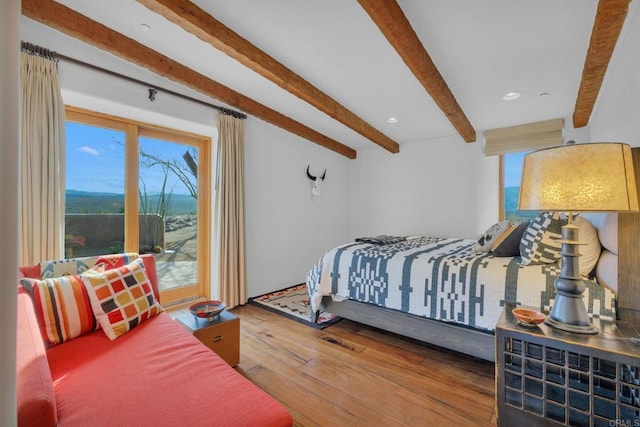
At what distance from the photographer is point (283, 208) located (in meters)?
4.10

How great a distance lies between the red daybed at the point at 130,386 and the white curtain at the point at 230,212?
5.72ft

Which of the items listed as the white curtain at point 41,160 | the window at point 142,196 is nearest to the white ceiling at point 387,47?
the white curtain at point 41,160

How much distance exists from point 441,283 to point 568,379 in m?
0.97

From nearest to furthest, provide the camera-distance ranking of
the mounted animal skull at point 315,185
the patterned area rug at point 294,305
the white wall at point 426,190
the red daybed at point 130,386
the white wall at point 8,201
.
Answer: the white wall at point 8,201 → the red daybed at point 130,386 → the patterned area rug at point 294,305 → the white wall at point 426,190 → the mounted animal skull at point 315,185

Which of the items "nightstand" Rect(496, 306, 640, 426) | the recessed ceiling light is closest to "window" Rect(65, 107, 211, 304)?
"nightstand" Rect(496, 306, 640, 426)

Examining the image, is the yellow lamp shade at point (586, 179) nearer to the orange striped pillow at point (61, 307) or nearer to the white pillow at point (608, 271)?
the white pillow at point (608, 271)

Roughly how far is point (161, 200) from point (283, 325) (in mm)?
1862

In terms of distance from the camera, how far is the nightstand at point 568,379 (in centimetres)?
113

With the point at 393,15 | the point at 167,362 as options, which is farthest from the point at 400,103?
the point at 167,362

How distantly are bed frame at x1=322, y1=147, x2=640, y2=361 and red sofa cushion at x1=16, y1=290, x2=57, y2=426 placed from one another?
2075 millimetres

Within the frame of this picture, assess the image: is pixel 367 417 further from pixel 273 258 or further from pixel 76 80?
pixel 76 80

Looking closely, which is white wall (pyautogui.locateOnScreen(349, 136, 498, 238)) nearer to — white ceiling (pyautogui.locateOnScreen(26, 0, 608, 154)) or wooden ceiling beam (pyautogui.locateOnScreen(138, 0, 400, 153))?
white ceiling (pyautogui.locateOnScreen(26, 0, 608, 154))

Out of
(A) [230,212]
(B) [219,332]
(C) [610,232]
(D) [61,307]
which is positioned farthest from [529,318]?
(A) [230,212]

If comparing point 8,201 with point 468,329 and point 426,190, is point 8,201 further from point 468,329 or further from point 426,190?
point 426,190
